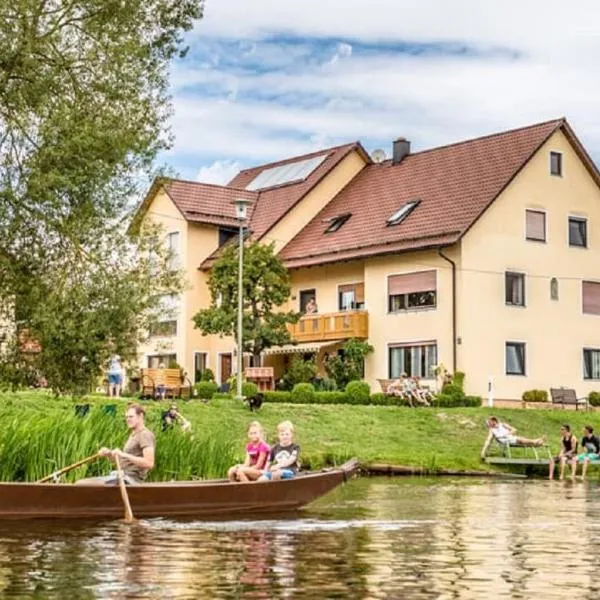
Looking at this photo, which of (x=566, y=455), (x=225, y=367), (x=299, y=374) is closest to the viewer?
(x=566, y=455)

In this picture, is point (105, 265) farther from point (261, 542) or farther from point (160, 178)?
point (261, 542)

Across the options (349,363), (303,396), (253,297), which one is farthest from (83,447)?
(349,363)

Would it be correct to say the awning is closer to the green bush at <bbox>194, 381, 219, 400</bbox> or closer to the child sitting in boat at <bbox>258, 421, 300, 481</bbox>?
the green bush at <bbox>194, 381, 219, 400</bbox>

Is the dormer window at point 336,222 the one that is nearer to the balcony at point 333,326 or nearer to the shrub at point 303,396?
the balcony at point 333,326

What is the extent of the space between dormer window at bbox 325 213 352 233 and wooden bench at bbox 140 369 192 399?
899cm

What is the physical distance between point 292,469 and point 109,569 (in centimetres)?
833

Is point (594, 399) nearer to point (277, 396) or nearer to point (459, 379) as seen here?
point (459, 379)

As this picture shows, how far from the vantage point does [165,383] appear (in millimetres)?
50875

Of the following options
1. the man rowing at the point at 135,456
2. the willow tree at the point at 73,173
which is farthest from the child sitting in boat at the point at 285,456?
the willow tree at the point at 73,173

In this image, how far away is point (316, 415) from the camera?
39938 millimetres

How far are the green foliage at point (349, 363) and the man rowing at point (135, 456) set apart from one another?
32165mm

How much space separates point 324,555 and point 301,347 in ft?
129

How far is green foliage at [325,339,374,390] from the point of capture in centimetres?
5222

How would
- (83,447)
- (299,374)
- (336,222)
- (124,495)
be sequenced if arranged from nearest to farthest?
(124,495), (83,447), (299,374), (336,222)
